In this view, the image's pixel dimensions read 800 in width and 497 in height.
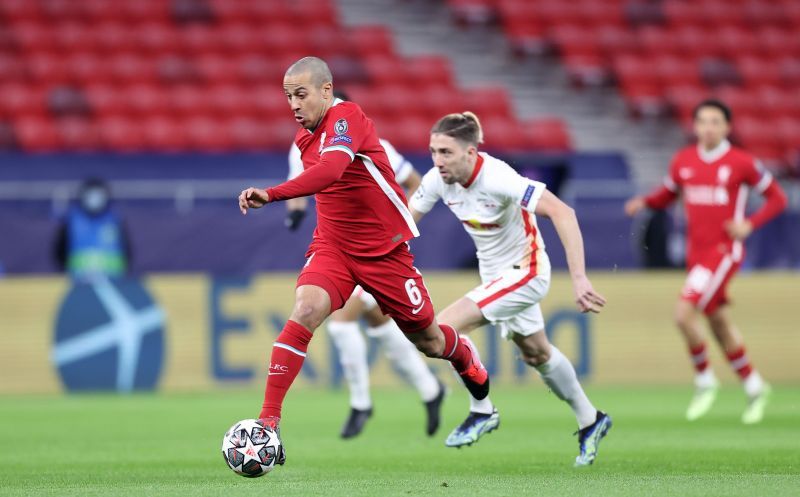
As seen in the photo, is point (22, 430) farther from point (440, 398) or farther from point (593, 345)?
point (593, 345)

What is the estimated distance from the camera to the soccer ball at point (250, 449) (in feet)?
19.2

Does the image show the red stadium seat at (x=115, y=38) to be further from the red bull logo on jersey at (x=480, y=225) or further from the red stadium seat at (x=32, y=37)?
the red bull logo on jersey at (x=480, y=225)

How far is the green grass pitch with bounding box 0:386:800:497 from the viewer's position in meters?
5.99

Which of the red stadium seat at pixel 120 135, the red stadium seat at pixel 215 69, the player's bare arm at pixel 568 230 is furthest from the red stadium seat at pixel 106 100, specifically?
the player's bare arm at pixel 568 230

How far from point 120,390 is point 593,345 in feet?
15.7

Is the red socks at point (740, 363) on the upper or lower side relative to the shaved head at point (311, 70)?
lower

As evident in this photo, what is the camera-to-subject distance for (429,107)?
19.1 meters

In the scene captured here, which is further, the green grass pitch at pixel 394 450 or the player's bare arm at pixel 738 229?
the player's bare arm at pixel 738 229

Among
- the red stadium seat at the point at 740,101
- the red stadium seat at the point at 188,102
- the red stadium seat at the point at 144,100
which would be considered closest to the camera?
the red stadium seat at the point at 144,100

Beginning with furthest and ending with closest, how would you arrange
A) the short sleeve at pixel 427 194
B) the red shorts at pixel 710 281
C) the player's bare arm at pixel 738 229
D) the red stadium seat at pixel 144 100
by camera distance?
1. the red stadium seat at pixel 144 100
2. the red shorts at pixel 710 281
3. the player's bare arm at pixel 738 229
4. the short sleeve at pixel 427 194

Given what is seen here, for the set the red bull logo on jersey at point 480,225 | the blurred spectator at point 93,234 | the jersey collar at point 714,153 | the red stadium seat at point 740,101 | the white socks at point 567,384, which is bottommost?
the white socks at point 567,384

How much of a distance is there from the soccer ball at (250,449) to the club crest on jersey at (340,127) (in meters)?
1.44

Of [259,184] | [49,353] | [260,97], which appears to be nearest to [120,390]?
[49,353]

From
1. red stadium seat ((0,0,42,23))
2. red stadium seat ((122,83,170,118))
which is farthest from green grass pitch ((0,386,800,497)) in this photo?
red stadium seat ((0,0,42,23))
